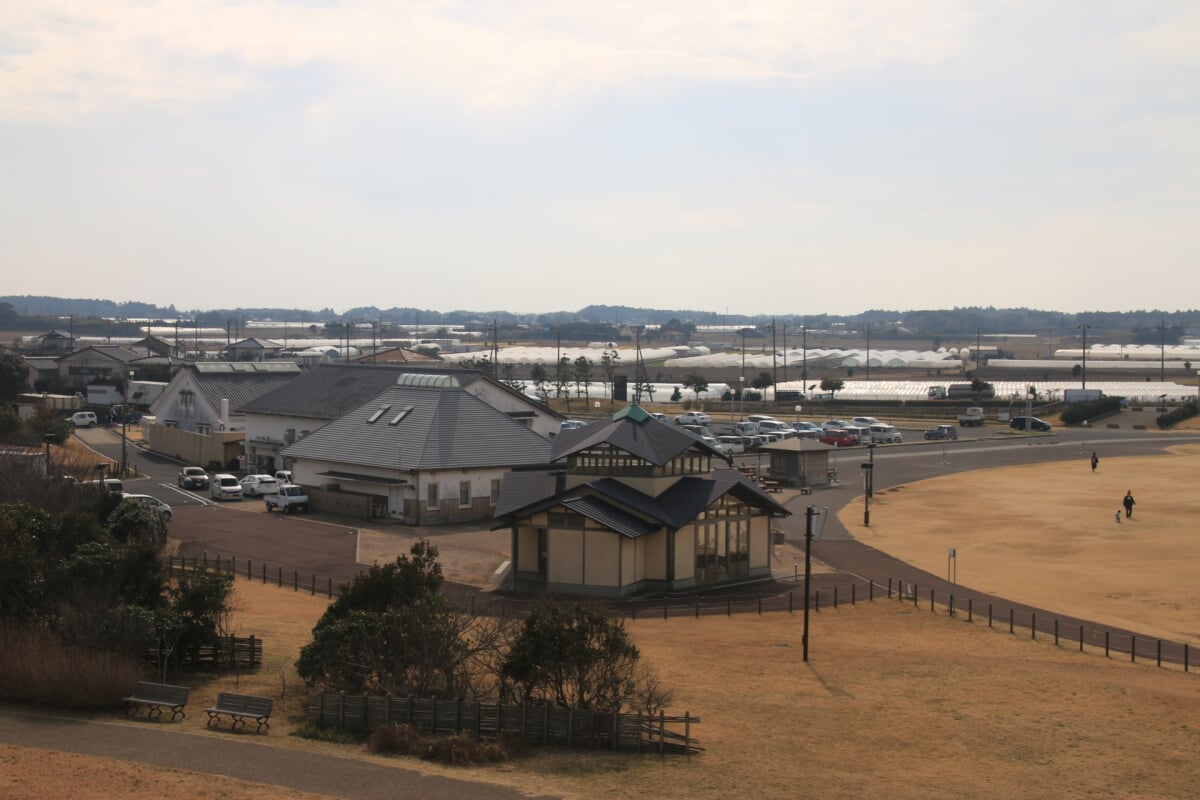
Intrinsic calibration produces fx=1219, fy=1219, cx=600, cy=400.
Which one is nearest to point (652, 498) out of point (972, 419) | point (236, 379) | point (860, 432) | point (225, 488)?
point (225, 488)

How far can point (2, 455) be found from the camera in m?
38.5

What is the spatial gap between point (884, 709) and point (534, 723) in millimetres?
6336

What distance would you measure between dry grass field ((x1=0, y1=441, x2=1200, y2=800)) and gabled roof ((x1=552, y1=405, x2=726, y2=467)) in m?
5.76

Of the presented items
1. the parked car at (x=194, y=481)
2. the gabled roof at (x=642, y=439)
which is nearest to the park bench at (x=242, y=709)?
the gabled roof at (x=642, y=439)

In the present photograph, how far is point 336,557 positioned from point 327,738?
726 inches

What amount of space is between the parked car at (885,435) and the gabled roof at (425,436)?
111 ft

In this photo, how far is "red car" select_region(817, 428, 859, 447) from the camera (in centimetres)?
7138

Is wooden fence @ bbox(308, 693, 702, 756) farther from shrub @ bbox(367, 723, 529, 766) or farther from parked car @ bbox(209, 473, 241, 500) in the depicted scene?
parked car @ bbox(209, 473, 241, 500)

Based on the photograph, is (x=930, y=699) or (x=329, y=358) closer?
(x=930, y=699)

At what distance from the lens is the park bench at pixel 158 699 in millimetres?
18516

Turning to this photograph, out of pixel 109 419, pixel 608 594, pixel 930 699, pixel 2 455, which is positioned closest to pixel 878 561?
pixel 608 594

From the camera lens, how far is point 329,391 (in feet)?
182

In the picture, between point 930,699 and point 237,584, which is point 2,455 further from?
point 930,699

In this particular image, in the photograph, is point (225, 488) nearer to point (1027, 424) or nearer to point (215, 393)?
point (215, 393)
